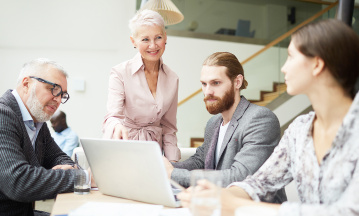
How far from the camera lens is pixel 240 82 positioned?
192cm

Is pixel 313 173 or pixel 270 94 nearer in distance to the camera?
pixel 313 173

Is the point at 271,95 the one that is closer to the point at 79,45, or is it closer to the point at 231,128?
the point at 79,45

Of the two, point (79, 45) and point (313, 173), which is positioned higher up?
point (79, 45)

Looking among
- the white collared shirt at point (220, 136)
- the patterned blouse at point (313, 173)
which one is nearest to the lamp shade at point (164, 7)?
the white collared shirt at point (220, 136)

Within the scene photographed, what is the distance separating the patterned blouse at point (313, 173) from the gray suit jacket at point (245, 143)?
0.22 meters

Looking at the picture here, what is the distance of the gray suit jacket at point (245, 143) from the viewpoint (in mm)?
1512

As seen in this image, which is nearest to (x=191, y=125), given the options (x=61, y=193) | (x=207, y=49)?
(x=207, y=49)

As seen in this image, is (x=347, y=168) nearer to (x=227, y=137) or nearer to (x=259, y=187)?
(x=259, y=187)

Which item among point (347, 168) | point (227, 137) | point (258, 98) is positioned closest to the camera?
point (347, 168)

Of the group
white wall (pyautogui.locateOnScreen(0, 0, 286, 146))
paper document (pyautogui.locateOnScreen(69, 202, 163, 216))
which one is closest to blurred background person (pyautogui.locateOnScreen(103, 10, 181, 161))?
paper document (pyautogui.locateOnScreen(69, 202, 163, 216))

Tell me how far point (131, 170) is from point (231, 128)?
717 mm

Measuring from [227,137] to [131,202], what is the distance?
2.25 feet

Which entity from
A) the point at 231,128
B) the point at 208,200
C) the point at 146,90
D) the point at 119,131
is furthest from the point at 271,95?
the point at 208,200

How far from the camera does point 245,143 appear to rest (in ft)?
5.56
